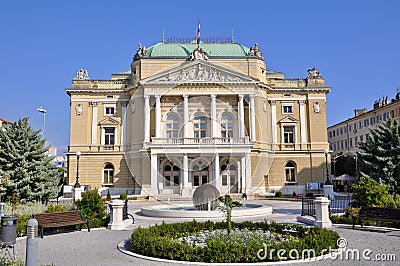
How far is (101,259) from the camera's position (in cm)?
1080

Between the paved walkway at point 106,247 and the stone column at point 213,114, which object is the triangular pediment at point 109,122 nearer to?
the stone column at point 213,114

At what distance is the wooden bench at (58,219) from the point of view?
14777 millimetres

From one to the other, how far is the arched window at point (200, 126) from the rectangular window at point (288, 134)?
11635mm

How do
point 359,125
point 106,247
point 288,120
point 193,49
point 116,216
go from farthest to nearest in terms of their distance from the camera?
point 359,125
point 193,49
point 288,120
point 116,216
point 106,247

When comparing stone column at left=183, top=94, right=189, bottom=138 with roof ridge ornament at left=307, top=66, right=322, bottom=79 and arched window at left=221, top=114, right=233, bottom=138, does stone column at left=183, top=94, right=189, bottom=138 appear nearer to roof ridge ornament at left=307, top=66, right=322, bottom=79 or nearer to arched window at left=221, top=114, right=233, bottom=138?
arched window at left=221, top=114, right=233, bottom=138

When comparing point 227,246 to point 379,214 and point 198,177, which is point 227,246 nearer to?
point 379,214

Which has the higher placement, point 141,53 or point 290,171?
point 141,53

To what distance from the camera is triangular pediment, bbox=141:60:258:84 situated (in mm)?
45969

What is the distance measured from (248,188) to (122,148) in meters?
17.9

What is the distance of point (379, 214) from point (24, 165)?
2226 cm

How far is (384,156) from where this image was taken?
2605cm

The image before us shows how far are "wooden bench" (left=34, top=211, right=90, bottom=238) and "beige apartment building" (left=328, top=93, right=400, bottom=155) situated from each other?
160ft

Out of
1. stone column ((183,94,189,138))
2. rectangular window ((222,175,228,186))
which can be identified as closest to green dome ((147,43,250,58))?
stone column ((183,94,189,138))

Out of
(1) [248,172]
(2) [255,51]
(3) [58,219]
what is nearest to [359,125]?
(2) [255,51]
